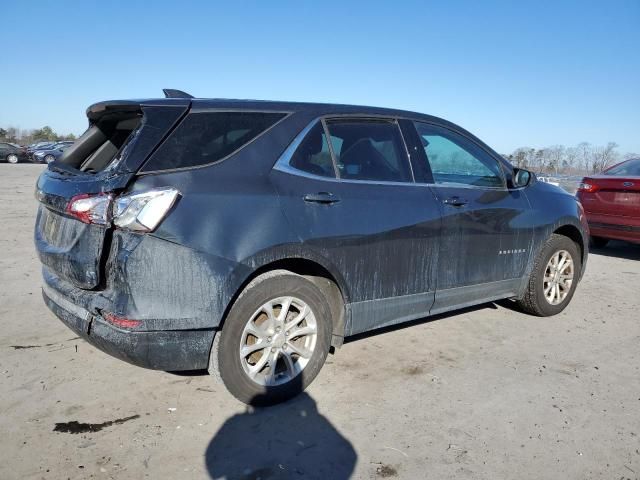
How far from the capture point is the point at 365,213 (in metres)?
3.26

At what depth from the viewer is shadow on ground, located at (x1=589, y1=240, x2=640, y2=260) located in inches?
327

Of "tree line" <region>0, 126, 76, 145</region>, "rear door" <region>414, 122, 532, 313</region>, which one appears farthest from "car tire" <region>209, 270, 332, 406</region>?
"tree line" <region>0, 126, 76, 145</region>

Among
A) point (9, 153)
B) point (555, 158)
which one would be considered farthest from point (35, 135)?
point (555, 158)

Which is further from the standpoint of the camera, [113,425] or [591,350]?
[591,350]

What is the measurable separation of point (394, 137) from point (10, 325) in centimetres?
339

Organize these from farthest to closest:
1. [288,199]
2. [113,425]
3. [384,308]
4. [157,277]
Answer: [384,308] < [288,199] < [113,425] < [157,277]

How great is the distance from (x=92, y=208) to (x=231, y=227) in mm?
711

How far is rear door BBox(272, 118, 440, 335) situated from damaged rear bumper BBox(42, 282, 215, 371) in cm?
83

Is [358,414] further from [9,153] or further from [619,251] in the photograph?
[9,153]

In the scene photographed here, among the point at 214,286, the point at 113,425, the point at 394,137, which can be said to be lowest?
the point at 113,425

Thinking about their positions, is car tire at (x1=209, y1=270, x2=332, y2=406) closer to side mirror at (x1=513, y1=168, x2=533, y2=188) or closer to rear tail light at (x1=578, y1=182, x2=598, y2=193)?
side mirror at (x1=513, y1=168, x2=533, y2=188)

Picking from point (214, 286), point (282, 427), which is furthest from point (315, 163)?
point (282, 427)

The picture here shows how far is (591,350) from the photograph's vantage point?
4086 mm

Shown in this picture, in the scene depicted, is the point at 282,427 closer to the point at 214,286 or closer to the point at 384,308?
the point at 214,286
